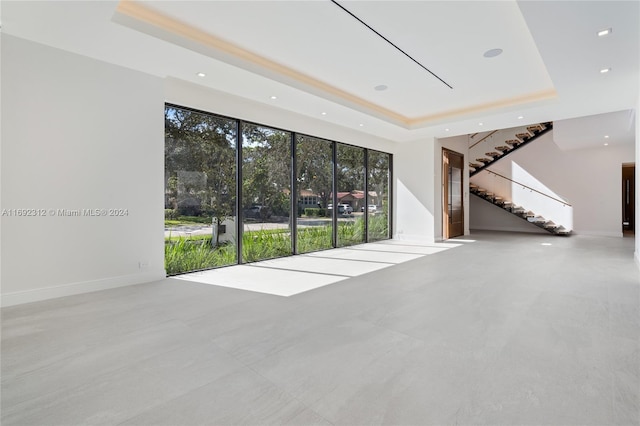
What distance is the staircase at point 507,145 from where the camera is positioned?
37.4 feet

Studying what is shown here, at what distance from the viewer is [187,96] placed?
17.0 ft

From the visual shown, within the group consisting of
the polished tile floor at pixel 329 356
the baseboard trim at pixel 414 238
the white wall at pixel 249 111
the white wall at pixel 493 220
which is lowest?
the polished tile floor at pixel 329 356

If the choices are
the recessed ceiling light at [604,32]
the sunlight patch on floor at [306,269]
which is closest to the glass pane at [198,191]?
the sunlight patch on floor at [306,269]

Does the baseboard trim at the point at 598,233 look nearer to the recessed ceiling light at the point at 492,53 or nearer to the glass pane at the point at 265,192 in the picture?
the recessed ceiling light at the point at 492,53

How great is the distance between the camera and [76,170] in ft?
13.6

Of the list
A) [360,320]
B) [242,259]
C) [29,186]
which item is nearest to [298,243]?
[242,259]

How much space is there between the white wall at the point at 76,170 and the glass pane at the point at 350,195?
14.9 feet

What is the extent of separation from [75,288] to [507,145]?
1344 cm

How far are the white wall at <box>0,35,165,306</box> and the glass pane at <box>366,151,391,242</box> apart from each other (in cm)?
592

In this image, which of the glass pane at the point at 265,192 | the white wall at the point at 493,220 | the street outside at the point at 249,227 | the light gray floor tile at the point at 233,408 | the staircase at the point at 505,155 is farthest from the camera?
the white wall at the point at 493,220

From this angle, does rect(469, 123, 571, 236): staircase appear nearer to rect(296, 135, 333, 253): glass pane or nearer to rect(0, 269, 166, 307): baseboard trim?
rect(296, 135, 333, 253): glass pane

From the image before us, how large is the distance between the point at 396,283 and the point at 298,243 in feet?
10.2

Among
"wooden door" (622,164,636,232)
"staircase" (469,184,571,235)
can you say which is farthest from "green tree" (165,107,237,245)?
"wooden door" (622,164,636,232)

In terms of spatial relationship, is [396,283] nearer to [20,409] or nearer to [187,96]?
[20,409]
